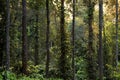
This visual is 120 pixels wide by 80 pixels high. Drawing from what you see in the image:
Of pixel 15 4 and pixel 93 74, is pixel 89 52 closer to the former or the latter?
pixel 93 74

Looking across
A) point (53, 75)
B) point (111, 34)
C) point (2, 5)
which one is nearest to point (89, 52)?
point (53, 75)

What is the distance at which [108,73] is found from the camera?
29.2 metres

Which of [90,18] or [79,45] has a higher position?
[90,18]

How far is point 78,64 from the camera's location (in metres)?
32.7

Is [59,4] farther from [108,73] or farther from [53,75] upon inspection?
[108,73]

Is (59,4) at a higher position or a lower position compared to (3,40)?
higher

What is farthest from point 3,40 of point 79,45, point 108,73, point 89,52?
point 79,45

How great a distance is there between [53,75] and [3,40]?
20.1ft

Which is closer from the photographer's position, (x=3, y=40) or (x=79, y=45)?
(x=3, y=40)

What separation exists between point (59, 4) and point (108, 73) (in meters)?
8.75

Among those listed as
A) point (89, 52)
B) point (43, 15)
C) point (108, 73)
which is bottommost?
point (108, 73)

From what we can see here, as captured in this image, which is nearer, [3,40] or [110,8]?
[3,40]

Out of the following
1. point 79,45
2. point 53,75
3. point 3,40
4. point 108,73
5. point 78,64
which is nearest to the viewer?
point 3,40

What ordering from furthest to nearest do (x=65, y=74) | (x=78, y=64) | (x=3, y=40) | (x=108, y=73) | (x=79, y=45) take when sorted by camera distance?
(x=79, y=45), (x=78, y=64), (x=108, y=73), (x=65, y=74), (x=3, y=40)
